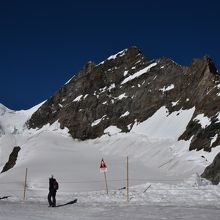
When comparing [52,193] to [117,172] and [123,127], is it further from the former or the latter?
[123,127]

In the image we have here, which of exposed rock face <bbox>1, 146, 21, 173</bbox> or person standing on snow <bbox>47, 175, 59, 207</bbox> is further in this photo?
exposed rock face <bbox>1, 146, 21, 173</bbox>

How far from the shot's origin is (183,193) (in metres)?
25.6

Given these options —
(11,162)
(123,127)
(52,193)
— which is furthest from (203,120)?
(52,193)

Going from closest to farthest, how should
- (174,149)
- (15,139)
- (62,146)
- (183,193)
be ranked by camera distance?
(183,193)
(174,149)
(62,146)
(15,139)

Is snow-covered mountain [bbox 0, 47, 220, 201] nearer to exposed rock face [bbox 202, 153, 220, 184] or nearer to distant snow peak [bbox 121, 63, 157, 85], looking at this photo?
distant snow peak [bbox 121, 63, 157, 85]

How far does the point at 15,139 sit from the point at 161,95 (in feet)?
156

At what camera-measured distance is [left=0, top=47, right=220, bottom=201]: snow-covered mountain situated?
56.7 m

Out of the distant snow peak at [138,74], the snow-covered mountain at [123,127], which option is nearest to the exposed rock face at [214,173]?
the snow-covered mountain at [123,127]

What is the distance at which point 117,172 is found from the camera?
5934 cm

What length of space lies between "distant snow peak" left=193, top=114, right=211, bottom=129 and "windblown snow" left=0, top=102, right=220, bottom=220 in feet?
11.0

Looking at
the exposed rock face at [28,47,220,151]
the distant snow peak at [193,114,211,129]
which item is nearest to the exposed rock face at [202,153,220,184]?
the exposed rock face at [28,47,220,151]

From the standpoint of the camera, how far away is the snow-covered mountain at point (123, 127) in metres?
56.7

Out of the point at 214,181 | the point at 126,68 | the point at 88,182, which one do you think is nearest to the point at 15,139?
the point at 126,68

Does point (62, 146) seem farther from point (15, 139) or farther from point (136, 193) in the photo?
point (136, 193)
